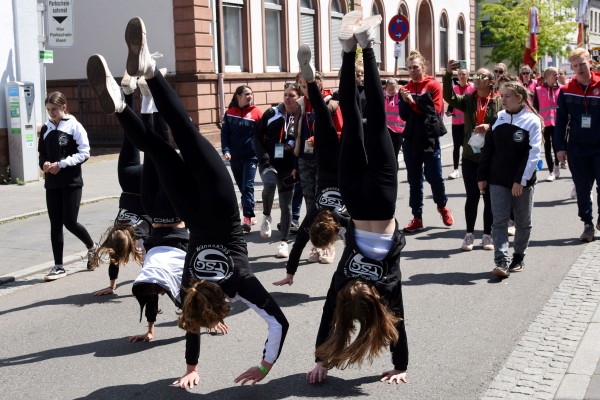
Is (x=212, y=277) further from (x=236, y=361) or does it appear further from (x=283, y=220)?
(x=283, y=220)

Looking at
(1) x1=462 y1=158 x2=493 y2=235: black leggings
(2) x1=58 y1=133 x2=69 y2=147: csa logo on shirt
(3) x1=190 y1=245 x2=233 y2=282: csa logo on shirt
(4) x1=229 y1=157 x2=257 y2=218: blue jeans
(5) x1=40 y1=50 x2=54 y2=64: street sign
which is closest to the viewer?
(3) x1=190 y1=245 x2=233 y2=282: csa logo on shirt

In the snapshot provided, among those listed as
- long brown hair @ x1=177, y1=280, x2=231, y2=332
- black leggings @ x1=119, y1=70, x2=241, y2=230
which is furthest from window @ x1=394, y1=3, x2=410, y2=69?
long brown hair @ x1=177, y1=280, x2=231, y2=332

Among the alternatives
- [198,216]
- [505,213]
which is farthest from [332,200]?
[198,216]

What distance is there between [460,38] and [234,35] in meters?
21.1

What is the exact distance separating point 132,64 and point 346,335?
1909mm

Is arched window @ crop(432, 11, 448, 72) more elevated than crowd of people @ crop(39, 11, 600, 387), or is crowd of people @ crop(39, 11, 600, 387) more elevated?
arched window @ crop(432, 11, 448, 72)

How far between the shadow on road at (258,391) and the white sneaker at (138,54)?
6.29 ft

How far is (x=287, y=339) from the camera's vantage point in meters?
6.39

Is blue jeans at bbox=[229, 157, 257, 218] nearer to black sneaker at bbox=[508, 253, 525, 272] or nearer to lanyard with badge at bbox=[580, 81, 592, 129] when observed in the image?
black sneaker at bbox=[508, 253, 525, 272]

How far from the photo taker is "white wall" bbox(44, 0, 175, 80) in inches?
909

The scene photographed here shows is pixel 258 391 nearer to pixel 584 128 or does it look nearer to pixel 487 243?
pixel 487 243

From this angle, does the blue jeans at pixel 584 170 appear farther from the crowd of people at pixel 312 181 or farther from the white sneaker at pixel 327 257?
the white sneaker at pixel 327 257

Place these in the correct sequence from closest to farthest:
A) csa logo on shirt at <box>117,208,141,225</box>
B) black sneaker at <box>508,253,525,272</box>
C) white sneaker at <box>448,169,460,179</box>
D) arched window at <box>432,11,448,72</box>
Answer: csa logo on shirt at <box>117,208,141,225</box>
black sneaker at <box>508,253,525,272</box>
white sneaker at <box>448,169,460,179</box>
arched window at <box>432,11,448,72</box>

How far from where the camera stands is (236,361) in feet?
19.5
